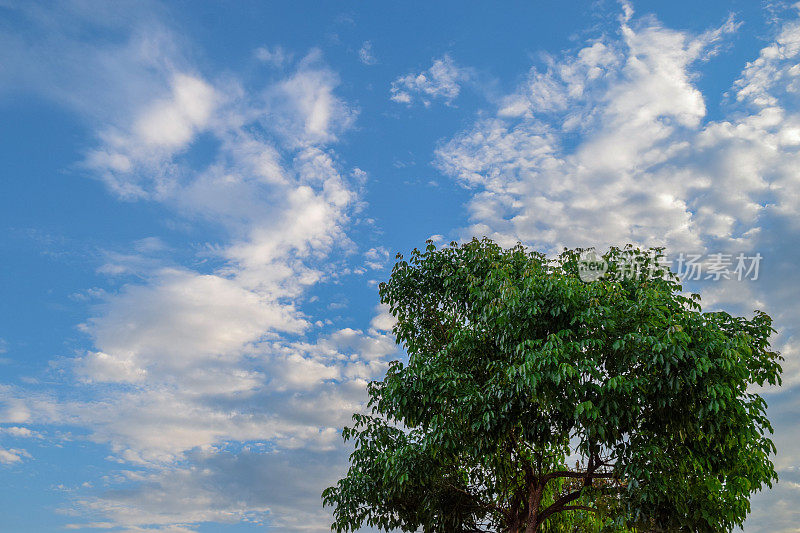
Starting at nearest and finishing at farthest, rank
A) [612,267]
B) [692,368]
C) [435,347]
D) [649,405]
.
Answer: [692,368] < [649,405] < [612,267] < [435,347]

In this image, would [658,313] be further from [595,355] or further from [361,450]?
[361,450]

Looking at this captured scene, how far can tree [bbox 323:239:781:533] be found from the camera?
8.66 m

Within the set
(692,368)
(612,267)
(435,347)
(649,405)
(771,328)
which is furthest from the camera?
(435,347)

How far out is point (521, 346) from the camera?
29.2ft

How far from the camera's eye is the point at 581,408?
834cm

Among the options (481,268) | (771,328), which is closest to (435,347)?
(481,268)

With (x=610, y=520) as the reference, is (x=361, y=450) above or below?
above

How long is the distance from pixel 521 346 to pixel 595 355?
4.08ft

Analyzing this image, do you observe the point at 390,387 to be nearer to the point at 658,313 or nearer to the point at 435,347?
the point at 435,347

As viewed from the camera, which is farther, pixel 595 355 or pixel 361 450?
pixel 361 450

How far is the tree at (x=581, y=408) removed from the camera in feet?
28.4

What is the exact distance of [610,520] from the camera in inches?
384

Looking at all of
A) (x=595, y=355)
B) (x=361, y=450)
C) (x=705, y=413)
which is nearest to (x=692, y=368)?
(x=705, y=413)

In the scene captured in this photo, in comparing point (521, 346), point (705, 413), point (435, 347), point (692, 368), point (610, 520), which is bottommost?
point (610, 520)
